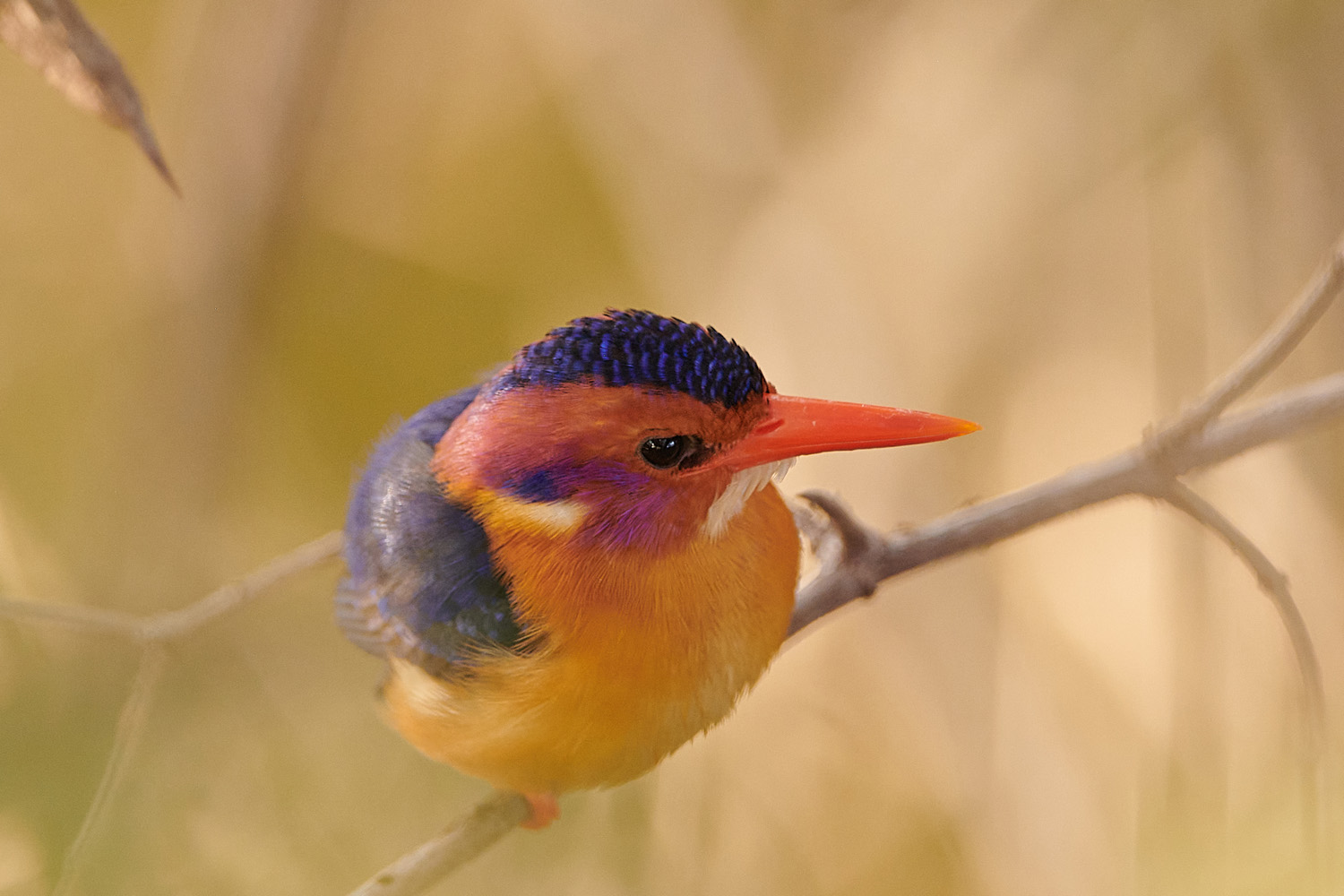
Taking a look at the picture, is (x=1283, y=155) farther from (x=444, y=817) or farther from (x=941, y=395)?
(x=444, y=817)

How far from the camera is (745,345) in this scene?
1.03 metres

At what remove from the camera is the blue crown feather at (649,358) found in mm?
687

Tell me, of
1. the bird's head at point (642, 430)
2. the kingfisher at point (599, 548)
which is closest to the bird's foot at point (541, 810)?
the kingfisher at point (599, 548)

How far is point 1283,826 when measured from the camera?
711 mm

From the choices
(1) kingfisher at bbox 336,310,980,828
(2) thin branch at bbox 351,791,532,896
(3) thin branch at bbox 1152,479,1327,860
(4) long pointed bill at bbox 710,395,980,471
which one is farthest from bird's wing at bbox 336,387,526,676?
(3) thin branch at bbox 1152,479,1327,860

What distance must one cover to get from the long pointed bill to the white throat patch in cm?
2

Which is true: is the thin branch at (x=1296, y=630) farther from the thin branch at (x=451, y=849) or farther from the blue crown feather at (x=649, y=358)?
the thin branch at (x=451, y=849)

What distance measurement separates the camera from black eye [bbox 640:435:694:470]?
712mm

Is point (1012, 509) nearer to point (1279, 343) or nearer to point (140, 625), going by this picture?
point (1279, 343)

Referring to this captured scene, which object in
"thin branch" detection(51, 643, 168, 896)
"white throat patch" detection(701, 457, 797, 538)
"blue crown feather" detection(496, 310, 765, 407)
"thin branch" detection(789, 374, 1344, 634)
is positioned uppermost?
"blue crown feather" detection(496, 310, 765, 407)

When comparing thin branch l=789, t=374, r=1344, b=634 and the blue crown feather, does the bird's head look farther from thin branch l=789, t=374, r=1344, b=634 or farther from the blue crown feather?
thin branch l=789, t=374, r=1344, b=634

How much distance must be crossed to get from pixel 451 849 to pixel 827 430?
0.42 m

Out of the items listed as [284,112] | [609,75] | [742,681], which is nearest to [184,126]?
[284,112]

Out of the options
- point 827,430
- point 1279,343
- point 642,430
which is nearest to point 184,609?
point 642,430
